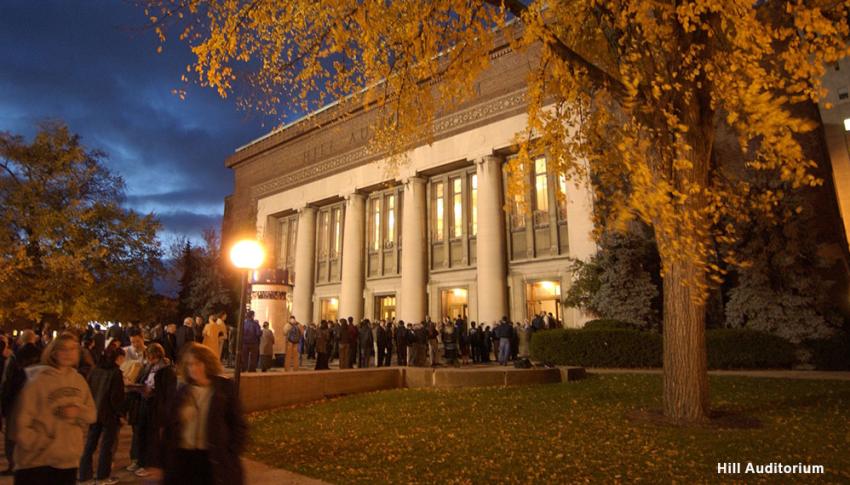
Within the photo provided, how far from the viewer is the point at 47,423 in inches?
139

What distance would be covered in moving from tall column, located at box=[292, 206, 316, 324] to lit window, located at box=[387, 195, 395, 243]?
23.2 ft

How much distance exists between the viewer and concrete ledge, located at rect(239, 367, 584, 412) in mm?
11008

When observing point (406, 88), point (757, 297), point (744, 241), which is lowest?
point (757, 297)

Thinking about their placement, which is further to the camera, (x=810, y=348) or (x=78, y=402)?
(x=810, y=348)

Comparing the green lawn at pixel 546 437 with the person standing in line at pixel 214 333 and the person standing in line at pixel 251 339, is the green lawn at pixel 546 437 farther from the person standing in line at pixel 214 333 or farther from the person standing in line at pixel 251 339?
the person standing in line at pixel 251 339

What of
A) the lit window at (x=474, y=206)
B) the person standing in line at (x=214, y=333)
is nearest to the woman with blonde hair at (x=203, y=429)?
the person standing in line at (x=214, y=333)

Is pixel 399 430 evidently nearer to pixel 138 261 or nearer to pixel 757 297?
pixel 757 297

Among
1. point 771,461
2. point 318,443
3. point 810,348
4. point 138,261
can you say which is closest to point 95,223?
point 138,261

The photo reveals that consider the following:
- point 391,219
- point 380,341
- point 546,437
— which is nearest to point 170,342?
point 380,341

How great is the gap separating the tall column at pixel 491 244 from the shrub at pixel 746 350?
977cm

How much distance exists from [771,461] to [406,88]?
28.1 feet

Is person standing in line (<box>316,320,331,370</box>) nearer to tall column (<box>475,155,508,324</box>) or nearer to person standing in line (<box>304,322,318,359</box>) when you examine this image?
person standing in line (<box>304,322,318,359</box>)

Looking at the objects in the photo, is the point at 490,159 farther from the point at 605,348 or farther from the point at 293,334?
the point at 293,334

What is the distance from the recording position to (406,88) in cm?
1034
